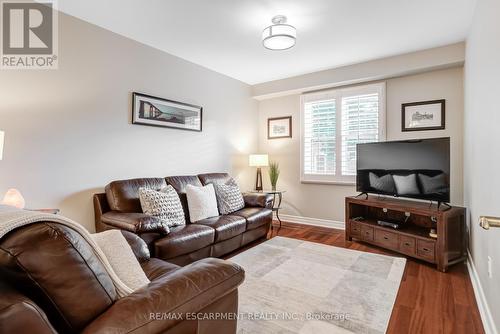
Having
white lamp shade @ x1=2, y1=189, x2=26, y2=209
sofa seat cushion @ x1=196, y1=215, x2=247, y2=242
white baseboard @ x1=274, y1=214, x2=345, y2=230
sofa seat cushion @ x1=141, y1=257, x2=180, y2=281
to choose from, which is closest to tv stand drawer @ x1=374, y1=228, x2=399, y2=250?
white baseboard @ x1=274, y1=214, x2=345, y2=230

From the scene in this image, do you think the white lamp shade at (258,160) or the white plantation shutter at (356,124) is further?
the white lamp shade at (258,160)

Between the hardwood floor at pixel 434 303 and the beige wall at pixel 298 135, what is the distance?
1262 millimetres

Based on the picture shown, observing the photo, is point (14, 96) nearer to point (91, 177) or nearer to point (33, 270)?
point (91, 177)

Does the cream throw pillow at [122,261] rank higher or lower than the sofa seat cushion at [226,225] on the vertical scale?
higher

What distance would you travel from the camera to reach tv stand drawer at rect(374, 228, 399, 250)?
3.09 metres

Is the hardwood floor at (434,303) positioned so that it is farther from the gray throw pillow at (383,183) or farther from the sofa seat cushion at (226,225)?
→ the sofa seat cushion at (226,225)

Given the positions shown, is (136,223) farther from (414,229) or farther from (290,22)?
(414,229)

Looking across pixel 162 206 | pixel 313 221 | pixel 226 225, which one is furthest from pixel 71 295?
pixel 313 221

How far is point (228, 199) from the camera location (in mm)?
3514

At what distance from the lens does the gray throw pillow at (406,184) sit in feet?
10.2

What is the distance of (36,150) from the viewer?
2.40 meters

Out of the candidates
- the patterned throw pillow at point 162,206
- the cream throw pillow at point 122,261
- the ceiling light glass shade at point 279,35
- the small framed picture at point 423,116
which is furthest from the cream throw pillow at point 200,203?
the small framed picture at point 423,116

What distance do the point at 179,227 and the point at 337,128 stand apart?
116 inches

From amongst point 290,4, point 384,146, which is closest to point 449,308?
point 384,146
